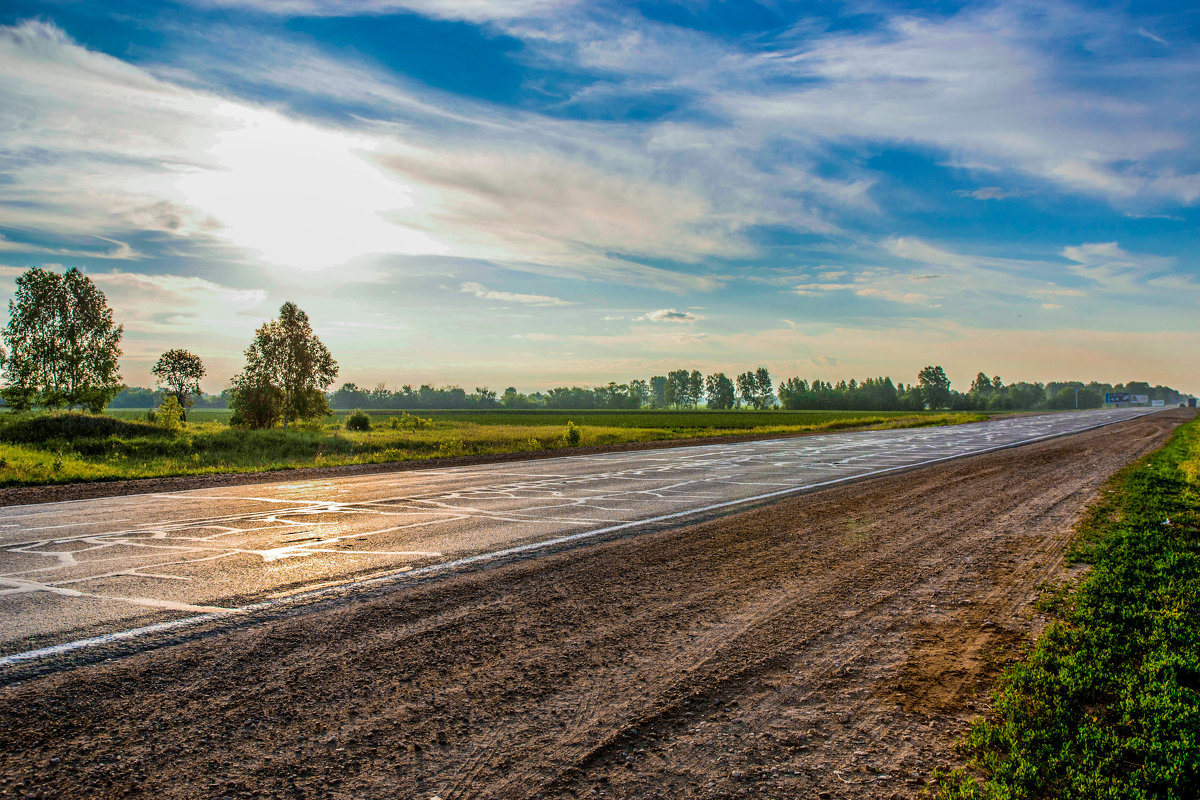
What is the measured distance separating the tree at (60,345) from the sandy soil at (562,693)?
1767 inches

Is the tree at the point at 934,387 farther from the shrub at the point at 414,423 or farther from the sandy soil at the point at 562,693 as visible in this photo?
the sandy soil at the point at 562,693

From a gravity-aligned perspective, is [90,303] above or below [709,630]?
above

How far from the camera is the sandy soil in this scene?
2.79m

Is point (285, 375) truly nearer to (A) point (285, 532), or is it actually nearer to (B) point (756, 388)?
(A) point (285, 532)

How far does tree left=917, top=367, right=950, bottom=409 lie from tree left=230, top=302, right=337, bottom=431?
14658 centimetres

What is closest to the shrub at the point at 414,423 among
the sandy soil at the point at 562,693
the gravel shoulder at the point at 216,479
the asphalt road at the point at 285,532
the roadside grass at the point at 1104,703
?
Result: the gravel shoulder at the point at 216,479

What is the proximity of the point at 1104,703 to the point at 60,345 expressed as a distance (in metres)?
50.1

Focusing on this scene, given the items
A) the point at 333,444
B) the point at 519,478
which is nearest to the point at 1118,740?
the point at 519,478

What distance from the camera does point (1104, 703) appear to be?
11.6 ft

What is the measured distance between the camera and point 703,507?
32.3ft

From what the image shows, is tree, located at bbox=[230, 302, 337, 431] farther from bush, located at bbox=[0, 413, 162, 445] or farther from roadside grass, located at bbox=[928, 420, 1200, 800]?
roadside grass, located at bbox=[928, 420, 1200, 800]

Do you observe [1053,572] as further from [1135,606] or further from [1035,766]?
[1035,766]

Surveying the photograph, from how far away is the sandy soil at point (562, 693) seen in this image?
2.79 m

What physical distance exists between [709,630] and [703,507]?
5371 mm
